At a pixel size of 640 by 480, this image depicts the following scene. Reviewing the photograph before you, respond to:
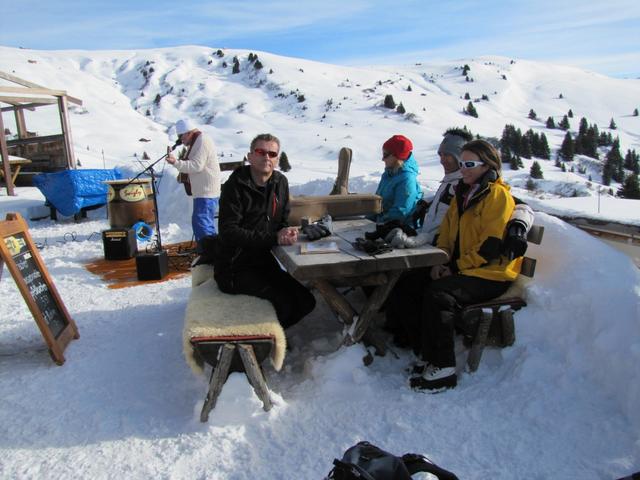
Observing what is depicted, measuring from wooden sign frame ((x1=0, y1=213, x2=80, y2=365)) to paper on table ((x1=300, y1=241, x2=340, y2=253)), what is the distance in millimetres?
1931

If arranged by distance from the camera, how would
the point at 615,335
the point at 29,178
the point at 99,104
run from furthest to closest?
the point at 99,104 → the point at 29,178 → the point at 615,335

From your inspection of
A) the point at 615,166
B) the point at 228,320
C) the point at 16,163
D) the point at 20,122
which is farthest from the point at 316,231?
the point at 615,166

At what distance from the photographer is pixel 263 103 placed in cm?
3397

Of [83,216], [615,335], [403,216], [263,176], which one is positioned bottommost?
[83,216]

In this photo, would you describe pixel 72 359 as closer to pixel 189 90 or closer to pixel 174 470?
pixel 174 470

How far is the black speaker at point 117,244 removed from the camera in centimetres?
684

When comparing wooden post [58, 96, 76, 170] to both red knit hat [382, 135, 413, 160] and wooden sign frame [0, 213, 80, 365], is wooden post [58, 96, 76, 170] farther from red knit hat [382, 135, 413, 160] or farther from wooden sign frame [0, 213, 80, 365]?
red knit hat [382, 135, 413, 160]

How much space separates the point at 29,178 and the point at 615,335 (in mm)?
12700

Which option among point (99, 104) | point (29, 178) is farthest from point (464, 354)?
point (99, 104)

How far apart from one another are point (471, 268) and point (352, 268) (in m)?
0.82

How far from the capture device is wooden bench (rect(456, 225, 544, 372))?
3158 millimetres

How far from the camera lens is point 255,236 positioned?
344 cm

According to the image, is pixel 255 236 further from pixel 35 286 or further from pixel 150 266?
pixel 150 266

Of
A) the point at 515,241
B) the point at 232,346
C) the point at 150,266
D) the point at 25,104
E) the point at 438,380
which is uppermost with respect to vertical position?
the point at 25,104
